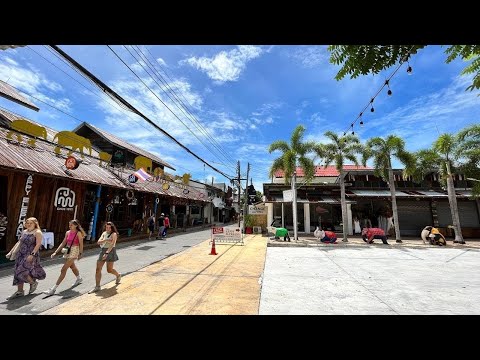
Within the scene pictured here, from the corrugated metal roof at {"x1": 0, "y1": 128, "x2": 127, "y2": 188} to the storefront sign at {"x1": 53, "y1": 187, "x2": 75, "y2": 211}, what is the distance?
110 cm

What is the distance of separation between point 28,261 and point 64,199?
6.63m

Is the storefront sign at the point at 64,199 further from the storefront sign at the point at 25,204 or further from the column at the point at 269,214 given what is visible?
the column at the point at 269,214

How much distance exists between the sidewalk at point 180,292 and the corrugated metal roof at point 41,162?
536 cm

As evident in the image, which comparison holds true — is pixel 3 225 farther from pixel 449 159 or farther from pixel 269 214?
pixel 449 159

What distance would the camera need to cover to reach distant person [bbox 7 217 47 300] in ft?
19.4

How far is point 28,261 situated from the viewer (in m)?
5.98

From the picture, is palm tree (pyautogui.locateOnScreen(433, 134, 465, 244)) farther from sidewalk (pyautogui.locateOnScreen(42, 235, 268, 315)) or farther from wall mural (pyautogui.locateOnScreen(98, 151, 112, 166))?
wall mural (pyautogui.locateOnScreen(98, 151, 112, 166))

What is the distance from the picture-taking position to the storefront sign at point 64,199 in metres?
11.4

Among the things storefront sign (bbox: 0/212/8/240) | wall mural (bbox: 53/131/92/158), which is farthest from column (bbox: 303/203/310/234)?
storefront sign (bbox: 0/212/8/240)

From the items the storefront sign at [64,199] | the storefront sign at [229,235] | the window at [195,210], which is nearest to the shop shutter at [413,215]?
the storefront sign at [229,235]

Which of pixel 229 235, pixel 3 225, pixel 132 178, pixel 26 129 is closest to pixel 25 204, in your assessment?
pixel 3 225
